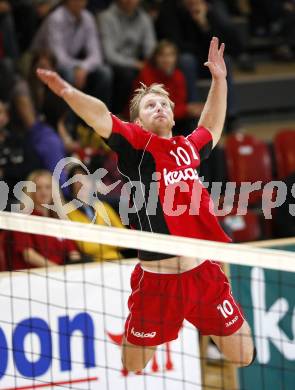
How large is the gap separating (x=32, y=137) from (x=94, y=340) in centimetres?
264

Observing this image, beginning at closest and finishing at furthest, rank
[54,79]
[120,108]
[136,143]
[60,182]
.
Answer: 1. [54,79]
2. [136,143]
3. [60,182]
4. [120,108]

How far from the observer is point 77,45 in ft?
35.0

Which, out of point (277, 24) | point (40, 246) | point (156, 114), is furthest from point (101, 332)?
point (277, 24)

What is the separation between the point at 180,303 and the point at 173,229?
41 cm

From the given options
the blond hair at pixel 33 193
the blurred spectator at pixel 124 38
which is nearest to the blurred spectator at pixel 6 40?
the blurred spectator at pixel 124 38

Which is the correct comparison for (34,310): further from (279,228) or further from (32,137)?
(279,228)

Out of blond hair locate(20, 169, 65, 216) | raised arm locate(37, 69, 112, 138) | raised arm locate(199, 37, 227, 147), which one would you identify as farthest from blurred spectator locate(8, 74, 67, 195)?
raised arm locate(37, 69, 112, 138)

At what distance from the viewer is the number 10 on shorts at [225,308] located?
6.24 m

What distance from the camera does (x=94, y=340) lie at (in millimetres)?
A: 7461

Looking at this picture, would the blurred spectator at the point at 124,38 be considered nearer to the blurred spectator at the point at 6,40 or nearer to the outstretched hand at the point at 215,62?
the blurred spectator at the point at 6,40

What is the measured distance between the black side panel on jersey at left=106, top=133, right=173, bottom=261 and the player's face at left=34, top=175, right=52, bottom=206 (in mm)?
2245

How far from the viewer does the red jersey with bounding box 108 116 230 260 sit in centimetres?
597

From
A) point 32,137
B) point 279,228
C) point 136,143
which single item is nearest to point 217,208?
point 279,228

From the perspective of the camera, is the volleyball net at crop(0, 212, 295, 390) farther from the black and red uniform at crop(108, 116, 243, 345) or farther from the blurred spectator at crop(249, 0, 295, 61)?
the blurred spectator at crop(249, 0, 295, 61)
